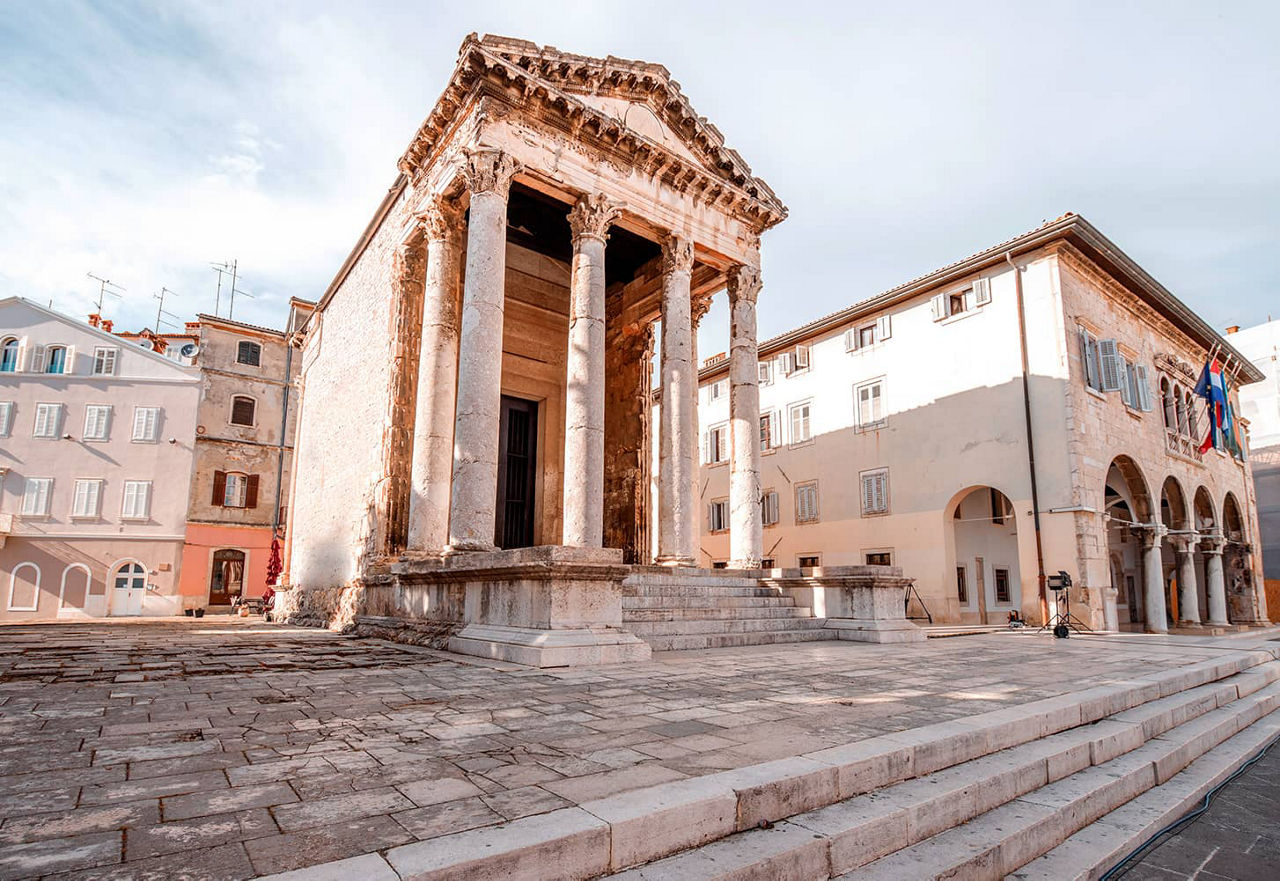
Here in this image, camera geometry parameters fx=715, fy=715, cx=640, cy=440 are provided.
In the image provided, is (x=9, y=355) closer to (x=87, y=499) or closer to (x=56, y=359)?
(x=56, y=359)

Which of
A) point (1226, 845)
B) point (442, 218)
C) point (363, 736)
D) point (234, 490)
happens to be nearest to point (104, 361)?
point (234, 490)

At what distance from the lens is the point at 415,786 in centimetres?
284

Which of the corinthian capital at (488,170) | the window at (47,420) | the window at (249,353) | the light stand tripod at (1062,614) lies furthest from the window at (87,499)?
the light stand tripod at (1062,614)

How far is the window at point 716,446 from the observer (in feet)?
84.7

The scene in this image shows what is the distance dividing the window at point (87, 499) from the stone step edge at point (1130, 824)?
28846 mm

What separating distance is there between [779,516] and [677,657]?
15859 millimetres

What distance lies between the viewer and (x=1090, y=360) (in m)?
17.2

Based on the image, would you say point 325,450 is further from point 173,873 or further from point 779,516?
point 173,873

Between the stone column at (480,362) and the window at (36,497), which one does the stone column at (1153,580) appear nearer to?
the stone column at (480,362)

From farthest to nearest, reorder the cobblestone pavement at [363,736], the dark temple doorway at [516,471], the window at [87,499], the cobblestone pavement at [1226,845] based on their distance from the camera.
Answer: the window at [87,499] → the dark temple doorway at [516,471] → the cobblestone pavement at [1226,845] → the cobblestone pavement at [363,736]

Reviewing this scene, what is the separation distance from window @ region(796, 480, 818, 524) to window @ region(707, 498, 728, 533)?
3305 mm

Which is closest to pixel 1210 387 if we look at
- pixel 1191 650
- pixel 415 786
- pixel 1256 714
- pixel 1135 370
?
pixel 1135 370

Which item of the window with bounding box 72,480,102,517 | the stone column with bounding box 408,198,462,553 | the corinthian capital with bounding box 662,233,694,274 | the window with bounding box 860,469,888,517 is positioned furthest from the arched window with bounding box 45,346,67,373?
the window with bounding box 860,469,888,517

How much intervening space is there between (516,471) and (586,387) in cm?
505
